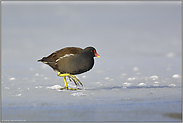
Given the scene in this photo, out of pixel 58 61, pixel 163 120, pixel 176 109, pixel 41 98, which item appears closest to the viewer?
pixel 163 120

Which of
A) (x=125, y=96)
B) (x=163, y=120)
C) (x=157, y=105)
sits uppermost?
(x=125, y=96)

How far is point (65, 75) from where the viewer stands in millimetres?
5328

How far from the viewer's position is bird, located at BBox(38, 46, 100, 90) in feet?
16.9

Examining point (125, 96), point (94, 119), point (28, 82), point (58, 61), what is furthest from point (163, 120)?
point (28, 82)

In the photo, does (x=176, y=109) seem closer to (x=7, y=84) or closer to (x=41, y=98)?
(x=41, y=98)

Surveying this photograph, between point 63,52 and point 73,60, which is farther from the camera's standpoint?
point 63,52

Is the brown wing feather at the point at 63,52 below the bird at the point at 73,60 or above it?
above

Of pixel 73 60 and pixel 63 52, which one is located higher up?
pixel 63 52

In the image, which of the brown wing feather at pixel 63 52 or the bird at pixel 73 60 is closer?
the bird at pixel 73 60

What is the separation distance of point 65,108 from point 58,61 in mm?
1529

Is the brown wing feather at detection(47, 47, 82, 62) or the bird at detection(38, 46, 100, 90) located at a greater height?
the brown wing feather at detection(47, 47, 82, 62)

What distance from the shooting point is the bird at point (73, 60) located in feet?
16.9

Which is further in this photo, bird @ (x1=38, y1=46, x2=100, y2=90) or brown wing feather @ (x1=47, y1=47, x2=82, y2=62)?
brown wing feather @ (x1=47, y1=47, x2=82, y2=62)

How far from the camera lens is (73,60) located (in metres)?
5.16
